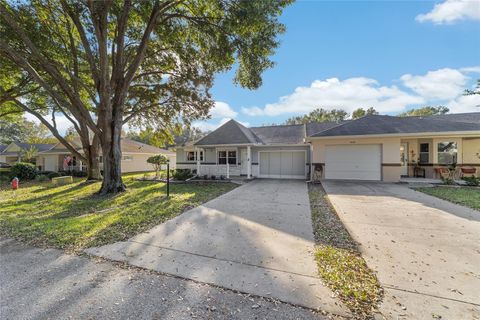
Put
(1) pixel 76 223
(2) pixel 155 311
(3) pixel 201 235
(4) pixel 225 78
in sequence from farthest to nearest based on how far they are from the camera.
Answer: (4) pixel 225 78 < (1) pixel 76 223 < (3) pixel 201 235 < (2) pixel 155 311

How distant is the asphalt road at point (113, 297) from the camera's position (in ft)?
7.40

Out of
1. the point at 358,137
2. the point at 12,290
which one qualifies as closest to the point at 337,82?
the point at 358,137

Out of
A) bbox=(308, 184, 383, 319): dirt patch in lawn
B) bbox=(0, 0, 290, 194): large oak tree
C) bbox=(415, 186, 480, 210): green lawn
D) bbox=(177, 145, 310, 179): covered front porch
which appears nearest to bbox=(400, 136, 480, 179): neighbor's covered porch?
bbox=(415, 186, 480, 210): green lawn

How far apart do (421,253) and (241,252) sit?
309 cm

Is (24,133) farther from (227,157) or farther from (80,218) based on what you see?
(80,218)

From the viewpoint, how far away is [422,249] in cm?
377

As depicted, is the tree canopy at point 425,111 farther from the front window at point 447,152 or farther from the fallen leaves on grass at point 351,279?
the fallen leaves on grass at point 351,279

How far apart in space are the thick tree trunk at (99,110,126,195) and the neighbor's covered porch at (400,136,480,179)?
665 inches

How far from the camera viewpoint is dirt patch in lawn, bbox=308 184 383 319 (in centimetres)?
243

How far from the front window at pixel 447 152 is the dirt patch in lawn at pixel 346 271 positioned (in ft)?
40.6

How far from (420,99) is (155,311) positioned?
24.8 metres

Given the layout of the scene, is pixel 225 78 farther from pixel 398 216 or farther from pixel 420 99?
pixel 420 99

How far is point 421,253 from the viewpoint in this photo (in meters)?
3.61

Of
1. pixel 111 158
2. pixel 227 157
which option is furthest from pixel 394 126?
pixel 111 158
